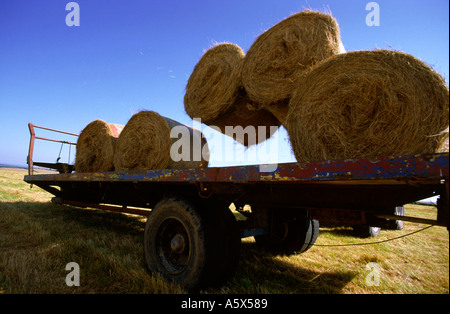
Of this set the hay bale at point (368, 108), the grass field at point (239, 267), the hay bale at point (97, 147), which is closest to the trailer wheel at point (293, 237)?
the grass field at point (239, 267)

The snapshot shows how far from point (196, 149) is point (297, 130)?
1.91 m

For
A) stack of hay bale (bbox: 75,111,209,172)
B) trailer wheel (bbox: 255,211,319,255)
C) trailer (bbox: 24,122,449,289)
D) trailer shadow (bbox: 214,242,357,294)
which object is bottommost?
trailer shadow (bbox: 214,242,357,294)

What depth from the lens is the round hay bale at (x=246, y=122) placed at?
10.6 ft

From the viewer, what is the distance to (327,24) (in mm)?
2660

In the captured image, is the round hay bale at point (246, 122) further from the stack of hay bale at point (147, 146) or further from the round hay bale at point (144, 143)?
the round hay bale at point (144, 143)

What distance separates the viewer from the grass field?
2324mm

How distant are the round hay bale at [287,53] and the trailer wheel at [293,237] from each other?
66.7 inches

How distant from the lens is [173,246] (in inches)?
97.7

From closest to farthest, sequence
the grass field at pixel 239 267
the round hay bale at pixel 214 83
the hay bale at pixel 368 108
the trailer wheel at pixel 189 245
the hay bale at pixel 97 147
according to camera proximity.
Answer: the hay bale at pixel 368 108 → the trailer wheel at pixel 189 245 → the grass field at pixel 239 267 → the round hay bale at pixel 214 83 → the hay bale at pixel 97 147

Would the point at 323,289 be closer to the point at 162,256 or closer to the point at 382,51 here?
the point at 162,256

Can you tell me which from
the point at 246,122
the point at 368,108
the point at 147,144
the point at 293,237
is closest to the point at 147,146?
the point at 147,144

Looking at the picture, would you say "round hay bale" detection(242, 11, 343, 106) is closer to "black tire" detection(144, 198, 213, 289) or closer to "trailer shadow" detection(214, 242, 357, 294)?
"black tire" detection(144, 198, 213, 289)

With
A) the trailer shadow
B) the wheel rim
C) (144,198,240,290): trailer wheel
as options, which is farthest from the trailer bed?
the trailer shadow
